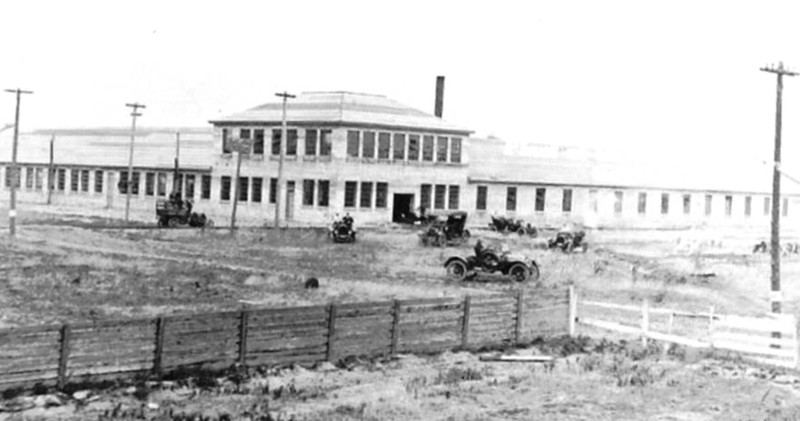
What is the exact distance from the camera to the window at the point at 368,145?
60.7m

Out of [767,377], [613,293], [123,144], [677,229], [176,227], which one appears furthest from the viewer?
[123,144]

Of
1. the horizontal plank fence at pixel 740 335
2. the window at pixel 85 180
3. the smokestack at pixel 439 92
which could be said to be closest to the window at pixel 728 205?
the smokestack at pixel 439 92

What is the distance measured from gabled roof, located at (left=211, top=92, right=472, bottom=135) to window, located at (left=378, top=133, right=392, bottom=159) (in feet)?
2.15

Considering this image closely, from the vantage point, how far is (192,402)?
1652 centimetres

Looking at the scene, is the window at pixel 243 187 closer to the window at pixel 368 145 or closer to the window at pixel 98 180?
the window at pixel 368 145

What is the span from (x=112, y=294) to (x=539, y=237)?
113 feet

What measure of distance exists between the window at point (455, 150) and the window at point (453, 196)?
180 centimetres

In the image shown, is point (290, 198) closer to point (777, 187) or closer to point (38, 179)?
point (38, 179)

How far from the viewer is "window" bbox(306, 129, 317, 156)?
200ft

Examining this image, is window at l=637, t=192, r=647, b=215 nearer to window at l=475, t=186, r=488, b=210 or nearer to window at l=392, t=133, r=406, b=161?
window at l=475, t=186, r=488, b=210

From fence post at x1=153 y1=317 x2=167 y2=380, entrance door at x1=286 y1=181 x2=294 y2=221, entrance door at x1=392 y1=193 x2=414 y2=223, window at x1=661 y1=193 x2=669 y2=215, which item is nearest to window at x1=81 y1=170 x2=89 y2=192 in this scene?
entrance door at x1=286 y1=181 x2=294 y2=221

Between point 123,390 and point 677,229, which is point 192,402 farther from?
point 677,229

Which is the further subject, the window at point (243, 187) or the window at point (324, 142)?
the window at point (243, 187)

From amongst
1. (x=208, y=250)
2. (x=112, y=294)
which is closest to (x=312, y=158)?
(x=208, y=250)
